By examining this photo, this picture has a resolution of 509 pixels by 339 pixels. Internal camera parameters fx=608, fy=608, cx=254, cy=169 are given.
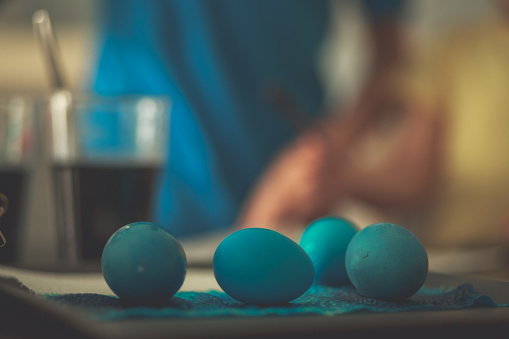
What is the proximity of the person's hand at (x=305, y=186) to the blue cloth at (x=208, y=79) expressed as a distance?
0.48ft

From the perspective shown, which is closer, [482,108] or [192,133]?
[192,133]

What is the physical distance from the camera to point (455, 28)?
2.20 metres

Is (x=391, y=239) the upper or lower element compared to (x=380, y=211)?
lower

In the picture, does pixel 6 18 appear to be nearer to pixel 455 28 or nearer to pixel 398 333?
pixel 455 28

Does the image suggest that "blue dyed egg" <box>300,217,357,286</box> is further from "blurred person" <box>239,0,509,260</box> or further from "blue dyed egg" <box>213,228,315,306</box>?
"blurred person" <box>239,0,509,260</box>

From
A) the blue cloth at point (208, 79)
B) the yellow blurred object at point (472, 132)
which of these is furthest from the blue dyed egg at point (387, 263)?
the yellow blurred object at point (472, 132)

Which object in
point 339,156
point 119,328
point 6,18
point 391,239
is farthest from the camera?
point 6,18

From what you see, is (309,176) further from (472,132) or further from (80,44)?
(80,44)

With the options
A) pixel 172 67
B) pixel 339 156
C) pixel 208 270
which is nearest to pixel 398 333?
pixel 208 270

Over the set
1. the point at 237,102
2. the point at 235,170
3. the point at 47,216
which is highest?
the point at 237,102

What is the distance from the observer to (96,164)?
695mm

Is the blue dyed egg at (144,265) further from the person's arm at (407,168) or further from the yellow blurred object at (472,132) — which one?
the yellow blurred object at (472,132)

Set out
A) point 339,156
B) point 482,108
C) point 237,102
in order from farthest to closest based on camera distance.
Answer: point 482,108 → point 237,102 → point 339,156

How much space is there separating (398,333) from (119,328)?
0.13m
